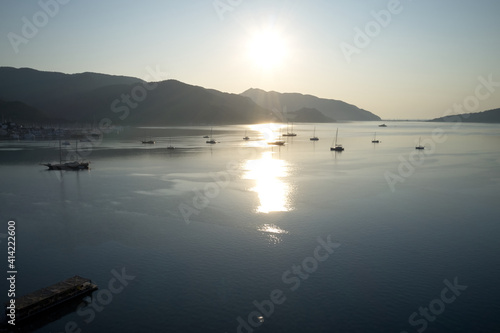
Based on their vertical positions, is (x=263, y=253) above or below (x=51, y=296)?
above

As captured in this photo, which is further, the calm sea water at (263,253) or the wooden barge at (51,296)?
the calm sea water at (263,253)

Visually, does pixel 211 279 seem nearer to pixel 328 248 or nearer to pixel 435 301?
pixel 328 248

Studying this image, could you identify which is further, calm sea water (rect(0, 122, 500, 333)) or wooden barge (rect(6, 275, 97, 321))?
calm sea water (rect(0, 122, 500, 333))

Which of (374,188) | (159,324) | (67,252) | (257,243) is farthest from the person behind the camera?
(374,188)

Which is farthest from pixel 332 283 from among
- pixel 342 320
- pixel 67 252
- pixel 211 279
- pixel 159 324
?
pixel 67 252
